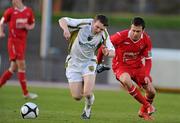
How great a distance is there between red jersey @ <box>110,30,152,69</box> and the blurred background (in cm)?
1247

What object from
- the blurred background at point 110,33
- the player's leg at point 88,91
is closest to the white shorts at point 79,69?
the player's leg at point 88,91

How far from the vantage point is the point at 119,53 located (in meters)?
15.5

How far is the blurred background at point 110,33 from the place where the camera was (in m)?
28.0

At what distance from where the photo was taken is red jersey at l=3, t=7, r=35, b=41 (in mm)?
19219

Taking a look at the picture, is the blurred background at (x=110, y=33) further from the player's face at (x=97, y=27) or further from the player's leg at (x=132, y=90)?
the player's face at (x=97, y=27)

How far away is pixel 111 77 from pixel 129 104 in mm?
9145

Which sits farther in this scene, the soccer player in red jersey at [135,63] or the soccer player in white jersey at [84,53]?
the soccer player in red jersey at [135,63]

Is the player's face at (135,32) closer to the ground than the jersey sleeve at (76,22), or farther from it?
closer to the ground

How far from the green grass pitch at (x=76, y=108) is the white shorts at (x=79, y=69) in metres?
0.83

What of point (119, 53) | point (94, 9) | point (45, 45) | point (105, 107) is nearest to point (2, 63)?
point (45, 45)

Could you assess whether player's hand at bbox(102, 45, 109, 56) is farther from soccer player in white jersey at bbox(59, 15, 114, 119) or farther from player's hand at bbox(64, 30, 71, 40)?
player's hand at bbox(64, 30, 71, 40)

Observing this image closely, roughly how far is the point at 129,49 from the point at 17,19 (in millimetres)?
4916

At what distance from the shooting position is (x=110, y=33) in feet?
139

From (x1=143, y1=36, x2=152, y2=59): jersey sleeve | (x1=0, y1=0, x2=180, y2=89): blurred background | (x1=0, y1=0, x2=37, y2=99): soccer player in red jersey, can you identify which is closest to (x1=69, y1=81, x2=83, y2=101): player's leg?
(x1=143, y1=36, x2=152, y2=59): jersey sleeve
